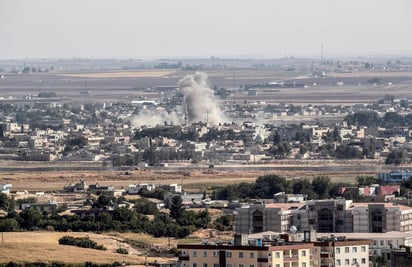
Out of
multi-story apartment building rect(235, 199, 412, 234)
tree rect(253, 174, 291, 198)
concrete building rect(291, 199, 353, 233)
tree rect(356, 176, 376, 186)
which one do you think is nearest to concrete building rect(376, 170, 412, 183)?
tree rect(356, 176, 376, 186)

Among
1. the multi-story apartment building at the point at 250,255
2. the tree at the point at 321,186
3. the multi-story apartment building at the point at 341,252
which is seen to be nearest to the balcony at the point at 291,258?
the multi-story apartment building at the point at 250,255

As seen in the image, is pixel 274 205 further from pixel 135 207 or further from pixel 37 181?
pixel 37 181

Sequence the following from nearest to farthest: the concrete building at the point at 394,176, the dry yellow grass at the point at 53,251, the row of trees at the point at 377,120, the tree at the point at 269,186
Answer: the dry yellow grass at the point at 53,251 → the tree at the point at 269,186 → the concrete building at the point at 394,176 → the row of trees at the point at 377,120

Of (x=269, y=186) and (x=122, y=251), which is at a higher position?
(x=122, y=251)

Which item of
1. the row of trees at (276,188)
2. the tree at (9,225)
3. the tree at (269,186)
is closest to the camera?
the tree at (9,225)

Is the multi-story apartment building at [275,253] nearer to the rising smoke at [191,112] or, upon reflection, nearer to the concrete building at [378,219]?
the concrete building at [378,219]

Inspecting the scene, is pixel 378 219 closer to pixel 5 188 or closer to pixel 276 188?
pixel 276 188

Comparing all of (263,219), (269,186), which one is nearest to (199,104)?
(269,186)
